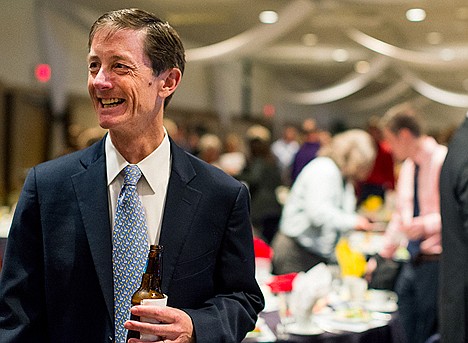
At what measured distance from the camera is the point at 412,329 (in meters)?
4.92

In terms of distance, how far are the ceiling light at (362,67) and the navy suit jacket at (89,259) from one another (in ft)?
48.8

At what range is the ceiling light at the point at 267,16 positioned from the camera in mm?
11615

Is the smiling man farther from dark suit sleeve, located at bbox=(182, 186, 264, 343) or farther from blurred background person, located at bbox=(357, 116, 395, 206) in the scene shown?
blurred background person, located at bbox=(357, 116, 395, 206)

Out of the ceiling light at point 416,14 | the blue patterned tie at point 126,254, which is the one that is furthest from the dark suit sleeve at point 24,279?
the ceiling light at point 416,14

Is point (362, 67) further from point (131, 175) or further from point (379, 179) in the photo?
point (131, 175)

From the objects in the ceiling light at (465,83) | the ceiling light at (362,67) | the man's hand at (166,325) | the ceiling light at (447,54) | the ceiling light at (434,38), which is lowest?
the man's hand at (166,325)

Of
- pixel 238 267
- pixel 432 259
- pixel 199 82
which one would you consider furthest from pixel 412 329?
pixel 199 82

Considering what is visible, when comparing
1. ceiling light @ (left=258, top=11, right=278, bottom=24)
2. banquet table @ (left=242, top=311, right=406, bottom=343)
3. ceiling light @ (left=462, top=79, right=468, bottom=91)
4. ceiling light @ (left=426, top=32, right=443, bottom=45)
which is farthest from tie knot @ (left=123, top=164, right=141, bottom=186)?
ceiling light @ (left=462, top=79, right=468, bottom=91)

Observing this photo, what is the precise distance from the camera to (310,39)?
14.8 m

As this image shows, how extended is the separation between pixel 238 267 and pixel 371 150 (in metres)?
3.58

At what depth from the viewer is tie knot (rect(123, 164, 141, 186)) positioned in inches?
67.5

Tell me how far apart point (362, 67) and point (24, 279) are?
15.9 meters

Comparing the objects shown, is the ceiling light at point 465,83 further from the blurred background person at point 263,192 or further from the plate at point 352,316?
the plate at point 352,316

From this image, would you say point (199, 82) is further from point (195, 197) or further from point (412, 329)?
point (195, 197)
